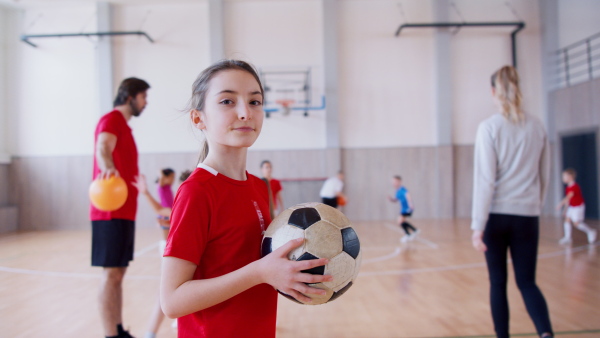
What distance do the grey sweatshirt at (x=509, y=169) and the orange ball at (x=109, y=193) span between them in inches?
89.7

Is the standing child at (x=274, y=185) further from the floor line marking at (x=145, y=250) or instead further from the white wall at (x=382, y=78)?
the white wall at (x=382, y=78)

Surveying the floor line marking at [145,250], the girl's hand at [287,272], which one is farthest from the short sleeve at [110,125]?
the floor line marking at [145,250]

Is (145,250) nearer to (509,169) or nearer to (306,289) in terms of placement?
(509,169)

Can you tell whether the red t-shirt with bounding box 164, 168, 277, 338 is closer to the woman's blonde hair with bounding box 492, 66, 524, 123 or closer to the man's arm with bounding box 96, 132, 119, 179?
the man's arm with bounding box 96, 132, 119, 179

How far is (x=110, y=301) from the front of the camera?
2.55 meters

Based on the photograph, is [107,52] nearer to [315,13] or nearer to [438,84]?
[315,13]

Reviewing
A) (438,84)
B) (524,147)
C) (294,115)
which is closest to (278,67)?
(294,115)

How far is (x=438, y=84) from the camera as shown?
36.0 ft

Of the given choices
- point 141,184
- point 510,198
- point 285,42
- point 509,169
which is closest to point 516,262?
Answer: point 510,198

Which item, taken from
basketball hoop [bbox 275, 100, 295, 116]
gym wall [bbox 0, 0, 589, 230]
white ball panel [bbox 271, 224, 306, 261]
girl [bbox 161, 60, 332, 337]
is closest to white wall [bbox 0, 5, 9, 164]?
gym wall [bbox 0, 0, 589, 230]

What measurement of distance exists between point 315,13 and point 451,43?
13.2ft

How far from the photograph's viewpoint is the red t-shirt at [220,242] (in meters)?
0.97

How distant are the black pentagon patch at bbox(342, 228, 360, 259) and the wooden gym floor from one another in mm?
2135

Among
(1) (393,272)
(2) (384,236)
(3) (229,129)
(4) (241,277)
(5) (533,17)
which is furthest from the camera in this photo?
(5) (533,17)
